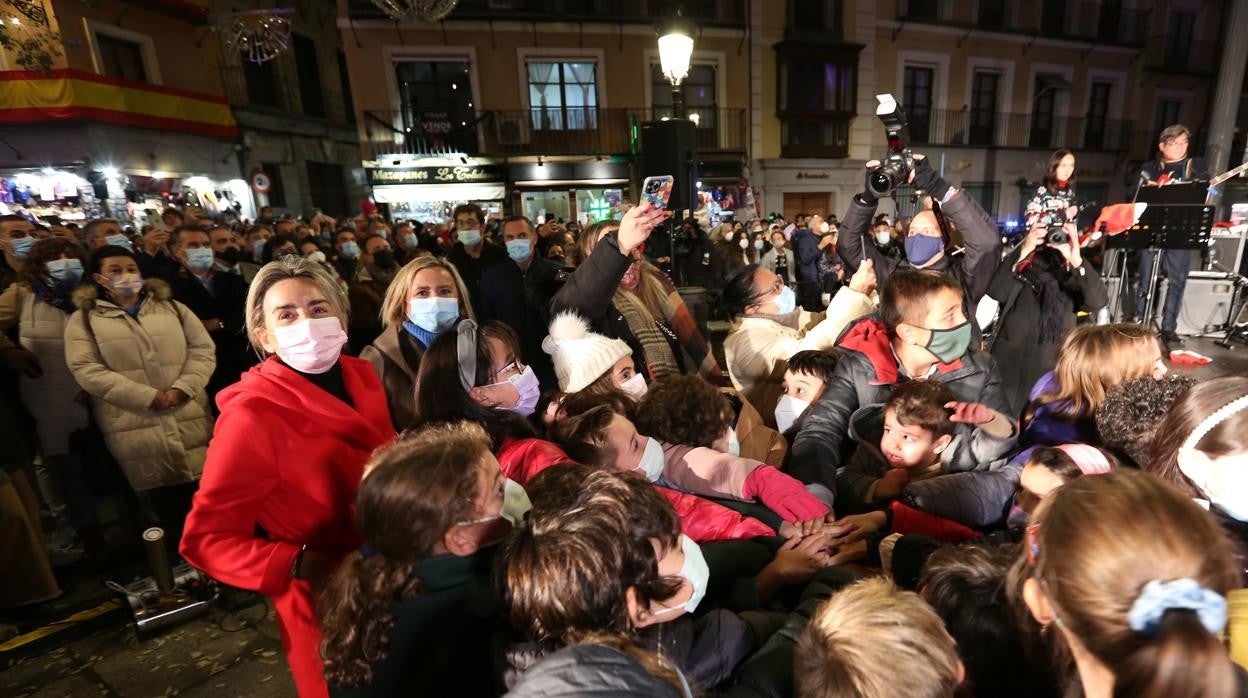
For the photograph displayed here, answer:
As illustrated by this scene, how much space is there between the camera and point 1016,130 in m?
19.9

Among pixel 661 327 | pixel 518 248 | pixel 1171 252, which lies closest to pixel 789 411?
pixel 661 327

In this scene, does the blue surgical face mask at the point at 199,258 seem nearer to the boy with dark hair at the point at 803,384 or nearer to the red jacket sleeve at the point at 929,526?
the boy with dark hair at the point at 803,384

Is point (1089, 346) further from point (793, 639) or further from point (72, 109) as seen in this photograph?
point (72, 109)

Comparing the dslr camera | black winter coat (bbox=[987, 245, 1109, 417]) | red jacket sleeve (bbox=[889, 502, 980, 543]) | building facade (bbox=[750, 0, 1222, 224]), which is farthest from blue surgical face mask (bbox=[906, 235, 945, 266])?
building facade (bbox=[750, 0, 1222, 224])

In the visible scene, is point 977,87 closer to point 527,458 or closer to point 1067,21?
point 1067,21

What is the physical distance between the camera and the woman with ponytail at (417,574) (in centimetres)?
125

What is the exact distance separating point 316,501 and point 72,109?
16.2 meters

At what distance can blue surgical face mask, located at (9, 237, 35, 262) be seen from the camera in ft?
12.9

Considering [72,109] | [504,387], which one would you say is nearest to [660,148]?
[504,387]

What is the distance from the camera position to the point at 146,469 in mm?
3205

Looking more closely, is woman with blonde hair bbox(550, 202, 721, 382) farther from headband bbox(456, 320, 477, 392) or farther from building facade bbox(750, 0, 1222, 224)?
building facade bbox(750, 0, 1222, 224)

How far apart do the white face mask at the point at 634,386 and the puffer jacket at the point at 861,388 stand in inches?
28.1

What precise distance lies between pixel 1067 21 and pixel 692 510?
2686cm

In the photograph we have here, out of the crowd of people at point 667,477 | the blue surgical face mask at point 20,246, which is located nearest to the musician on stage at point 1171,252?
the crowd of people at point 667,477
